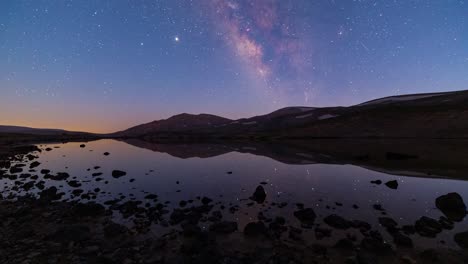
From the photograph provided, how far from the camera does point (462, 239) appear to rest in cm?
1327

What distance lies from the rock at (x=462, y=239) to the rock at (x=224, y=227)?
12.1 m

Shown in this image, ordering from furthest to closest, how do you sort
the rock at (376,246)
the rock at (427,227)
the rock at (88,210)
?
1. the rock at (88,210)
2. the rock at (427,227)
3. the rock at (376,246)

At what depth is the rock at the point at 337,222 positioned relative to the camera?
1554 centimetres

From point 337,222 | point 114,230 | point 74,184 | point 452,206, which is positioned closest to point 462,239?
point 337,222

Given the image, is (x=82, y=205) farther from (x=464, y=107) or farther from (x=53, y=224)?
(x=464, y=107)

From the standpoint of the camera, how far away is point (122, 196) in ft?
77.9

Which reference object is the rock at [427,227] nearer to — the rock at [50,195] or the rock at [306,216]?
the rock at [306,216]

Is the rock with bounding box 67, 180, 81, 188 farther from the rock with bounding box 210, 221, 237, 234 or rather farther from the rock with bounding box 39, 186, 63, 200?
the rock with bounding box 210, 221, 237, 234

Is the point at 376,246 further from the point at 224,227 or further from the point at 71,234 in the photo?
→ the point at 71,234

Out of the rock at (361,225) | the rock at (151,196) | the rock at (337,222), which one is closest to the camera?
the rock at (361,225)

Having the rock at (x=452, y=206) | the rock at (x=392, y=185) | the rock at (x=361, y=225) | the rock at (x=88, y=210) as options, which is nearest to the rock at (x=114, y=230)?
the rock at (x=88, y=210)

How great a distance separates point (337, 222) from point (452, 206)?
989 centimetres

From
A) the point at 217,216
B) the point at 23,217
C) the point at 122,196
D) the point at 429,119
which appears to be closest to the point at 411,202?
the point at 217,216

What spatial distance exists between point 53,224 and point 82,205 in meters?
2.41
